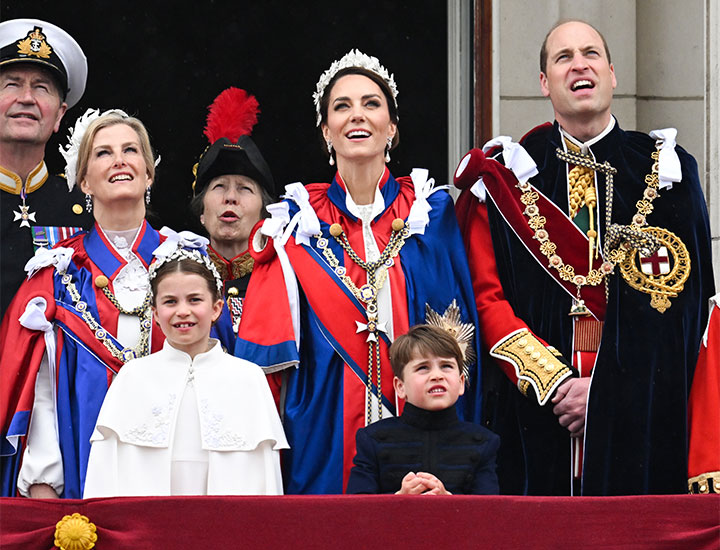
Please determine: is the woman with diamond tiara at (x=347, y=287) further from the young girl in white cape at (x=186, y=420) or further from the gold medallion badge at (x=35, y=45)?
the gold medallion badge at (x=35, y=45)

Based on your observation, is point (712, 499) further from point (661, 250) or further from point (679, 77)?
point (679, 77)

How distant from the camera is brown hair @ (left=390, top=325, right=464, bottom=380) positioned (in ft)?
14.1

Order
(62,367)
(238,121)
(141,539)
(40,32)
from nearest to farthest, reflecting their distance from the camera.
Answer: (141,539), (62,367), (40,32), (238,121)

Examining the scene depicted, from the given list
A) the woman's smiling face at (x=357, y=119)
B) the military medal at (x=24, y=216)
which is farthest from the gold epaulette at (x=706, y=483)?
the military medal at (x=24, y=216)

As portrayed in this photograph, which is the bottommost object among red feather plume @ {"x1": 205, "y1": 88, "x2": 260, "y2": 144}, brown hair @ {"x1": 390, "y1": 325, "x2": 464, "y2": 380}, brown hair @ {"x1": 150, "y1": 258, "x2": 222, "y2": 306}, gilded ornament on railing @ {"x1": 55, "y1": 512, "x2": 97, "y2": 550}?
gilded ornament on railing @ {"x1": 55, "y1": 512, "x2": 97, "y2": 550}

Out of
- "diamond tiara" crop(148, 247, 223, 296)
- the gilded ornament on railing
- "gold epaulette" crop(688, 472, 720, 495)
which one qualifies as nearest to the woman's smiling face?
"diamond tiara" crop(148, 247, 223, 296)

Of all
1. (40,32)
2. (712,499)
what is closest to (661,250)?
(712,499)

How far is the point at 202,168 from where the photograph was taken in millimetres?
5855

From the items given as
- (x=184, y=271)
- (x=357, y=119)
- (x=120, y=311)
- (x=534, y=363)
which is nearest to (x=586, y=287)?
(x=534, y=363)

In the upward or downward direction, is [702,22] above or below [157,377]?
above

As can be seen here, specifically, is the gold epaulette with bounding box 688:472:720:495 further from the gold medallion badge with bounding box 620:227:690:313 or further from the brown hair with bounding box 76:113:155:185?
the brown hair with bounding box 76:113:155:185

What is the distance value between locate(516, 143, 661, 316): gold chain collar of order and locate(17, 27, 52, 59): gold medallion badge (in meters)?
2.11

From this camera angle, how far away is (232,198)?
5691 millimetres

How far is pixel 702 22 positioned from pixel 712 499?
2940mm
